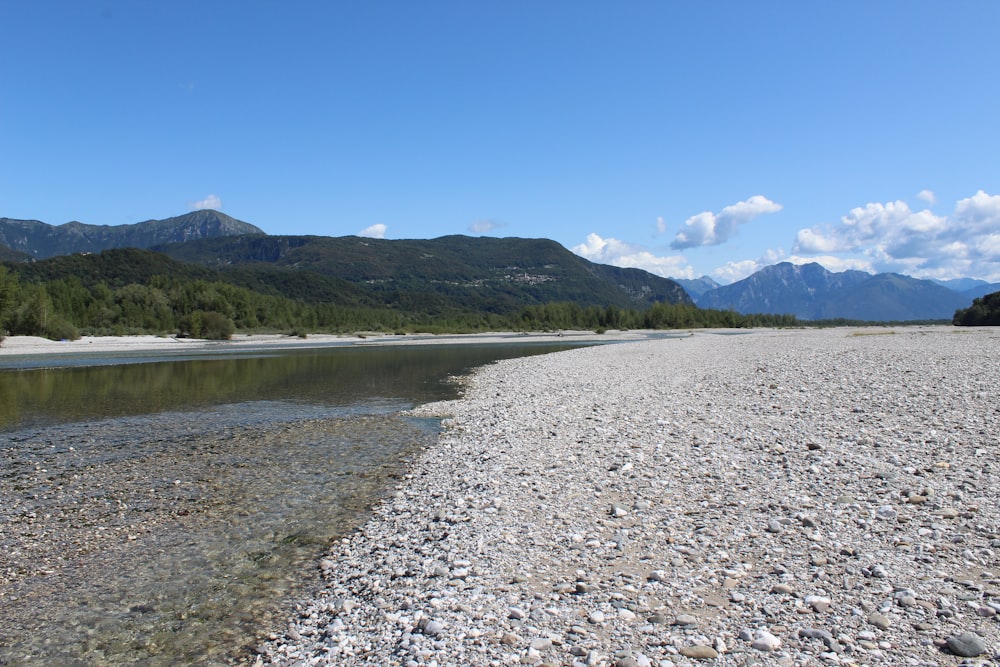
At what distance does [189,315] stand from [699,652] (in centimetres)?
12138

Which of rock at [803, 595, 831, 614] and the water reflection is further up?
the water reflection

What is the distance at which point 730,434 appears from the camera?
1420 cm

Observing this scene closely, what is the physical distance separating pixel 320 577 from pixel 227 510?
403cm

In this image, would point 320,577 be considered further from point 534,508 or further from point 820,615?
point 820,615

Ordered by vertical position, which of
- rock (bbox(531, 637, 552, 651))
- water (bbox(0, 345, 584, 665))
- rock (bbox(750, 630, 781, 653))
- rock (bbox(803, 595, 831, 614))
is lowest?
water (bbox(0, 345, 584, 665))

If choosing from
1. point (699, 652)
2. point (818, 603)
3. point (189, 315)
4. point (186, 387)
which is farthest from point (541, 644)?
point (189, 315)

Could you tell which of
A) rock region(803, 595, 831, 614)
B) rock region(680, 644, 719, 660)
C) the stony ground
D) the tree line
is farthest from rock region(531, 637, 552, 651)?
the tree line

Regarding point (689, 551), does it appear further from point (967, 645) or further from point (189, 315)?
point (189, 315)

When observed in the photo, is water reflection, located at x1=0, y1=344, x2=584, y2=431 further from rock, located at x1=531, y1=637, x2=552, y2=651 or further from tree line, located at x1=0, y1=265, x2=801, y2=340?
tree line, located at x1=0, y1=265, x2=801, y2=340

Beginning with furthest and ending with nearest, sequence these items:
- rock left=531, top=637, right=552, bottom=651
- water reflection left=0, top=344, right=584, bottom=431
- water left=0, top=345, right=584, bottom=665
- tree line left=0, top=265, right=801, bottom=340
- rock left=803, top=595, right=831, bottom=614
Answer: tree line left=0, top=265, right=801, bottom=340
water reflection left=0, top=344, right=584, bottom=431
water left=0, top=345, right=584, bottom=665
rock left=803, top=595, right=831, bottom=614
rock left=531, top=637, right=552, bottom=651

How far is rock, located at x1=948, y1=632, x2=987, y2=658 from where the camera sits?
487cm

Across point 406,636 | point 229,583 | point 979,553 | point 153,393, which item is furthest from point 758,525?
point 153,393

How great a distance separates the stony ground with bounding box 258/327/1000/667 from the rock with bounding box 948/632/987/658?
0.04ft

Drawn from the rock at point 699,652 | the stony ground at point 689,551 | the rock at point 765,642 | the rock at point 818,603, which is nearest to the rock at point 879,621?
the stony ground at point 689,551
